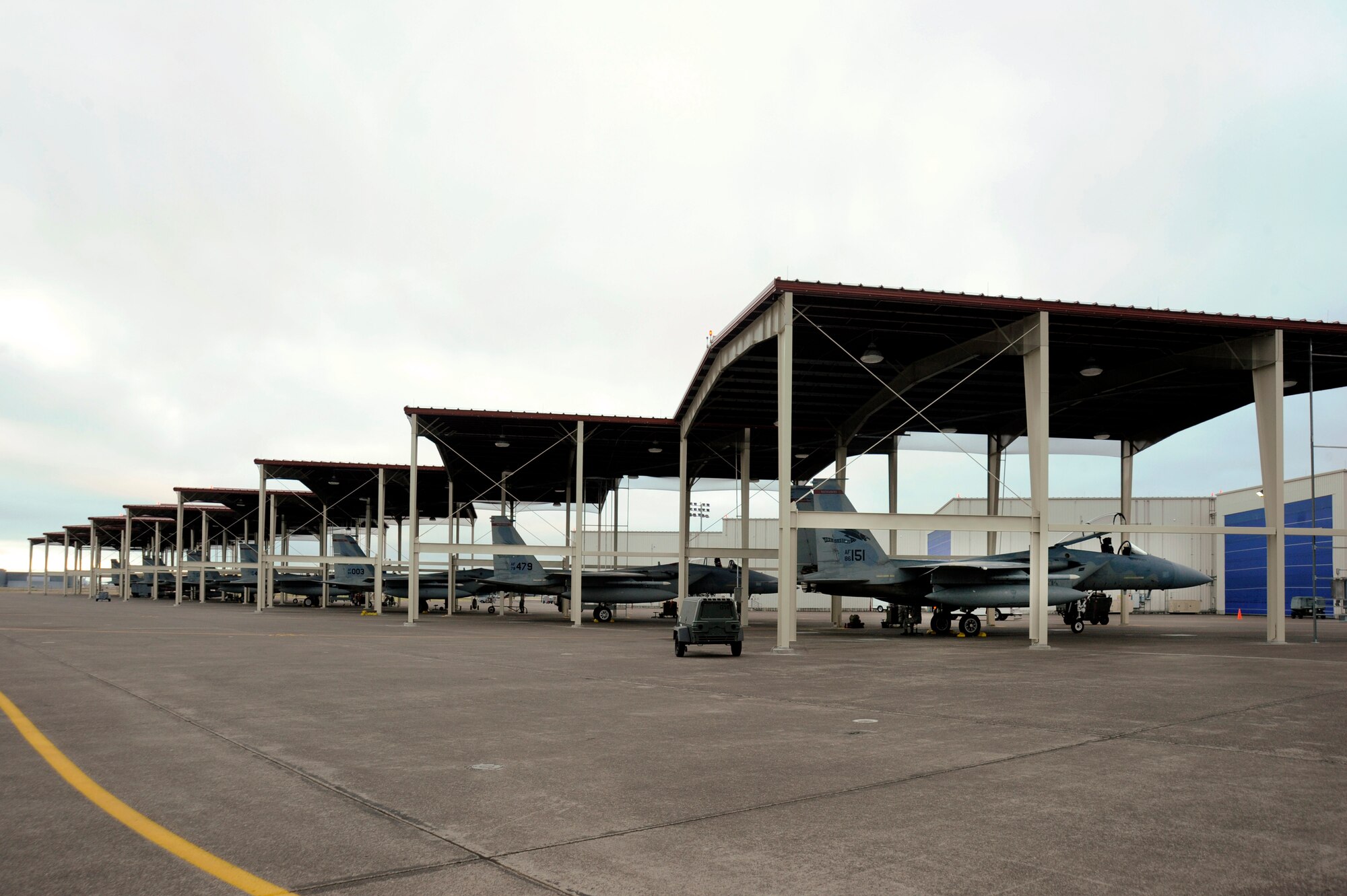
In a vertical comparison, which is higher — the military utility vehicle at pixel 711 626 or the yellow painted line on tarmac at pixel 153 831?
the yellow painted line on tarmac at pixel 153 831

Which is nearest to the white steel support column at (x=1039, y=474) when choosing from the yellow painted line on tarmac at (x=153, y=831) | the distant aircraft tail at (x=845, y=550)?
the distant aircraft tail at (x=845, y=550)

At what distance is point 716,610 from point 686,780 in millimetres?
15575

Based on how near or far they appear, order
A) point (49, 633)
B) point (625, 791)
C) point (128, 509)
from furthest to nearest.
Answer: point (128, 509) < point (49, 633) < point (625, 791)

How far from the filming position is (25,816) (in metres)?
7.17

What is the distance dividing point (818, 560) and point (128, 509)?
73.3m

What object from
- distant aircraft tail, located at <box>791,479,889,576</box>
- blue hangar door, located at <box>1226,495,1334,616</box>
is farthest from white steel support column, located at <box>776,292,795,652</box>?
blue hangar door, located at <box>1226,495,1334,616</box>

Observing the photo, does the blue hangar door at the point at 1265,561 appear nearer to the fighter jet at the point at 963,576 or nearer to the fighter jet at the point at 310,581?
the fighter jet at the point at 963,576

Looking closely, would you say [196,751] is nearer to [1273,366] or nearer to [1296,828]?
[1296,828]

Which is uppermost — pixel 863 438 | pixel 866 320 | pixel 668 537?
pixel 866 320

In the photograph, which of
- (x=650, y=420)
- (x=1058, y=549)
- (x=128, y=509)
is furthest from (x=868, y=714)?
(x=128, y=509)

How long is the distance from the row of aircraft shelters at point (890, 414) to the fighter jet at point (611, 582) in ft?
11.9

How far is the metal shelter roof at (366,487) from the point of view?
55.9 metres

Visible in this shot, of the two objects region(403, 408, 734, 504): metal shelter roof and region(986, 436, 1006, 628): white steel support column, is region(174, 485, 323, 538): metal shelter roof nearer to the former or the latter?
region(403, 408, 734, 504): metal shelter roof

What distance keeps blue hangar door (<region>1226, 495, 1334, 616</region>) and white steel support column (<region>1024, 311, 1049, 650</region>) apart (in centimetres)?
4084
